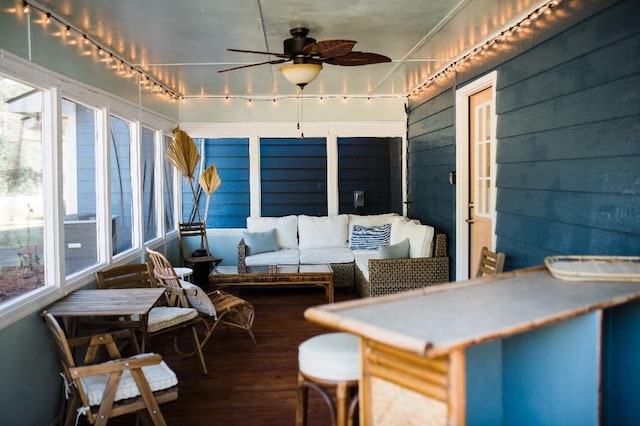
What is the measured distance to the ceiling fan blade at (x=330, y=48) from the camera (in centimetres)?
387

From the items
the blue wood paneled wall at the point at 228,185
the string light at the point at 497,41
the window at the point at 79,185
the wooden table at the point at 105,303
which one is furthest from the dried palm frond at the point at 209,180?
the wooden table at the point at 105,303

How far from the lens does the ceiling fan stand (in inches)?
161

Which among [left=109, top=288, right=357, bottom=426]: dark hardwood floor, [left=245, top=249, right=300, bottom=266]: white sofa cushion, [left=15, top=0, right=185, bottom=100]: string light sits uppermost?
[left=15, top=0, right=185, bottom=100]: string light

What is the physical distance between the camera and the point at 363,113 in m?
8.36

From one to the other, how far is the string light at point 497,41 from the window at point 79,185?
3442 mm

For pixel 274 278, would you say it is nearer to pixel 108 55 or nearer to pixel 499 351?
pixel 108 55

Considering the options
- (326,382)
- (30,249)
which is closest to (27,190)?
(30,249)

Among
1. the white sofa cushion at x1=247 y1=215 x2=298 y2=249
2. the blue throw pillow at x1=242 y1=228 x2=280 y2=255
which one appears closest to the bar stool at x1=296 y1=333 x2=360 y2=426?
the blue throw pillow at x1=242 y1=228 x2=280 y2=255

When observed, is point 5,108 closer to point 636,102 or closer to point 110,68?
point 110,68

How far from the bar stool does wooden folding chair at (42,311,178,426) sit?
941 millimetres

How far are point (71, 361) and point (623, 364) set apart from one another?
8.53ft

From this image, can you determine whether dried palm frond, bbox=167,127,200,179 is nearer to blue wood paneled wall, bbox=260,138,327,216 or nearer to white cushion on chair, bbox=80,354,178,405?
blue wood paneled wall, bbox=260,138,327,216

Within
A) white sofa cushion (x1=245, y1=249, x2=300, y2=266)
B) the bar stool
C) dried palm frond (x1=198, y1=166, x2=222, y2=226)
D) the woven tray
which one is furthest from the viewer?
dried palm frond (x1=198, y1=166, x2=222, y2=226)

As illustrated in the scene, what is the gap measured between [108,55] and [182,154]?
2266 mm
